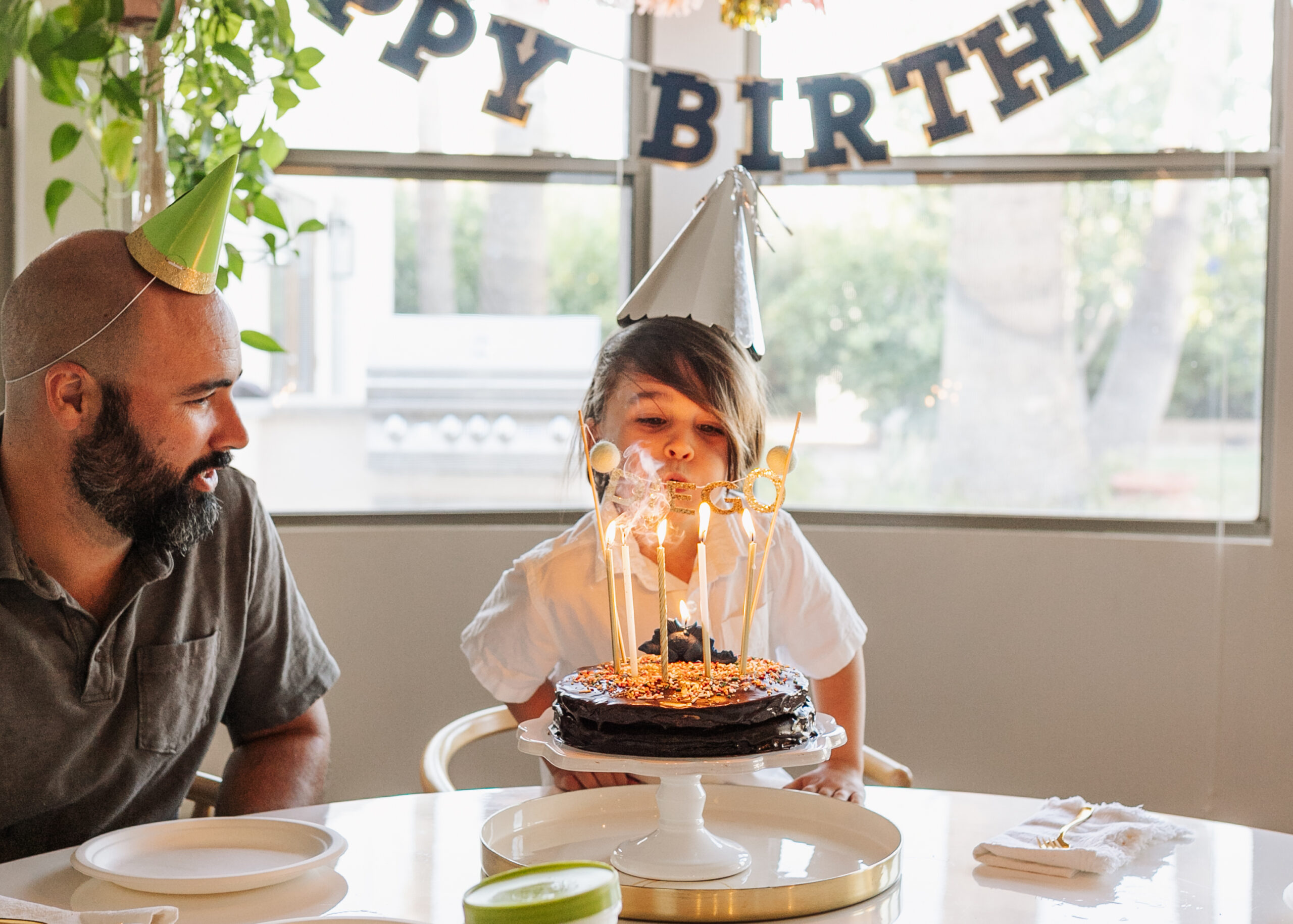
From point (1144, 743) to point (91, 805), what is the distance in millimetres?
2154

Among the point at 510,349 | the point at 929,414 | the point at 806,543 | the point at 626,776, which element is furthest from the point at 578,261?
the point at 626,776

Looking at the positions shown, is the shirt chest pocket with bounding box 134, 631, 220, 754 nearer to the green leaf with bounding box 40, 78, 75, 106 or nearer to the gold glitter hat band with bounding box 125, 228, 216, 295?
the gold glitter hat band with bounding box 125, 228, 216, 295

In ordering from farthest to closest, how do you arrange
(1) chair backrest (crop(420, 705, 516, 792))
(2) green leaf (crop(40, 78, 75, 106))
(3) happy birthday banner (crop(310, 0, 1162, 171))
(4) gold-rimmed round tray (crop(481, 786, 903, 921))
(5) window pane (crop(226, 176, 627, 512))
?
1. (5) window pane (crop(226, 176, 627, 512))
2. (3) happy birthday banner (crop(310, 0, 1162, 171))
3. (2) green leaf (crop(40, 78, 75, 106))
4. (1) chair backrest (crop(420, 705, 516, 792))
5. (4) gold-rimmed round tray (crop(481, 786, 903, 921))

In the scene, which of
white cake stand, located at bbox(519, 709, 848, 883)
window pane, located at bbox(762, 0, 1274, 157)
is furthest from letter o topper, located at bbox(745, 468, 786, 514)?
window pane, located at bbox(762, 0, 1274, 157)

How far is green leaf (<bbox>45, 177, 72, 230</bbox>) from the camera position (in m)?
2.19

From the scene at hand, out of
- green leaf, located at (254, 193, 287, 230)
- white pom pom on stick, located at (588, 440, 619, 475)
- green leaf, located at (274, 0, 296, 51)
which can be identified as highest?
green leaf, located at (274, 0, 296, 51)

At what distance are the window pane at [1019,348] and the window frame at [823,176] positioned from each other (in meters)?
0.03

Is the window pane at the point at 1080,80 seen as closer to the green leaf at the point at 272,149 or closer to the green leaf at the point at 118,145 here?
the green leaf at the point at 272,149

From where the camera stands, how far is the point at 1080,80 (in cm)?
262

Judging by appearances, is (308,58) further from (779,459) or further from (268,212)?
(779,459)

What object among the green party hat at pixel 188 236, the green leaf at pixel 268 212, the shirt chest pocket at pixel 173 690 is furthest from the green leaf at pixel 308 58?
the shirt chest pocket at pixel 173 690

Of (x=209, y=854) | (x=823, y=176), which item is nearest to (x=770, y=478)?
(x=209, y=854)

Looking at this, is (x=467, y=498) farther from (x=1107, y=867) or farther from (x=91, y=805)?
(x=1107, y=867)

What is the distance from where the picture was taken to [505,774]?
272 cm
